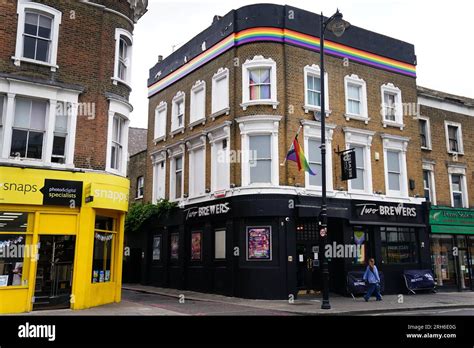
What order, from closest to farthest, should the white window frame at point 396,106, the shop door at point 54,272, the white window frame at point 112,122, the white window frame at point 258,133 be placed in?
1. the shop door at point 54,272
2. the white window frame at point 112,122
3. the white window frame at point 258,133
4. the white window frame at point 396,106

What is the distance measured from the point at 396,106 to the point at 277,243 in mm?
11081

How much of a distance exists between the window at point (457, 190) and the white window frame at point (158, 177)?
17278 millimetres

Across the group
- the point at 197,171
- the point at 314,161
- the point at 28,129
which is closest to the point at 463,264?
the point at 314,161

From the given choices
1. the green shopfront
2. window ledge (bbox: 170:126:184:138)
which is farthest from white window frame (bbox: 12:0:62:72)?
the green shopfront

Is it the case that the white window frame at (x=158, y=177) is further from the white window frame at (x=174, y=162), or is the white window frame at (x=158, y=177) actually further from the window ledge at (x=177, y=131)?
the window ledge at (x=177, y=131)

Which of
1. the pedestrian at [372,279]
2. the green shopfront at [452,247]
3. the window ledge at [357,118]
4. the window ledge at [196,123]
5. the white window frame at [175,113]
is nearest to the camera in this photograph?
the pedestrian at [372,279]

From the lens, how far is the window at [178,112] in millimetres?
26125

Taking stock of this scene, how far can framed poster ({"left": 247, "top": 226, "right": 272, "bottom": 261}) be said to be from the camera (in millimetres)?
19562

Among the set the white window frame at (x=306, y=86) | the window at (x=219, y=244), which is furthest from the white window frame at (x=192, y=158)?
the white window frame at (x=306, y=86)

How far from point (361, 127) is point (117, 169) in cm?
1266

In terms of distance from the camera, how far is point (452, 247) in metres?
25.2

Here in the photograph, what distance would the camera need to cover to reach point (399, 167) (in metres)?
24.0

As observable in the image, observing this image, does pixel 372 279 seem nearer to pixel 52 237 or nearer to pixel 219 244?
pixel 219 244

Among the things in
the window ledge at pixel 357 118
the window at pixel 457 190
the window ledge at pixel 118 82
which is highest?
the window ledge at pixel 357 118
